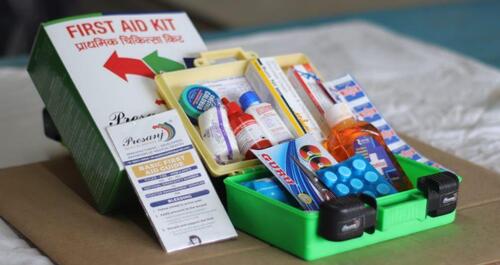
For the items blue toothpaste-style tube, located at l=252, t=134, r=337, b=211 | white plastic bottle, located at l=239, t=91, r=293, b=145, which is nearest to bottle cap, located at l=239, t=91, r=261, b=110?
white plastic bottle, located at l=239, t=91, r=293, b=145

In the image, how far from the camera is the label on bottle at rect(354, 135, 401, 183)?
41.3 inches

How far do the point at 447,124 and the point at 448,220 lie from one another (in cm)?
51

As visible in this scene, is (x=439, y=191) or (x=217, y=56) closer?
(x=439, y=191)

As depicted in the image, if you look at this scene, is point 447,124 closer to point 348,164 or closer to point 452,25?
point 348,164

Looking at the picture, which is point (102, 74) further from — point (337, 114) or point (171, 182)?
point (337, 114)

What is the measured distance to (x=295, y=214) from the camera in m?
0.91

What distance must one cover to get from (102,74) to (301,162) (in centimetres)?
31

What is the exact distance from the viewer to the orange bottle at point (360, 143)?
105cm

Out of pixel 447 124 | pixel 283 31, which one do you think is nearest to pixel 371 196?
pixel 447 124

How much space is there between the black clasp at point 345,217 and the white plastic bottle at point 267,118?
19 cm

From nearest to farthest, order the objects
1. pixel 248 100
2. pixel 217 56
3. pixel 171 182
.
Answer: pixel 171 182, pixel 248 100, pixel 217 56

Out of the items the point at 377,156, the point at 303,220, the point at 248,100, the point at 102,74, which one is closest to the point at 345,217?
the point at 303,220

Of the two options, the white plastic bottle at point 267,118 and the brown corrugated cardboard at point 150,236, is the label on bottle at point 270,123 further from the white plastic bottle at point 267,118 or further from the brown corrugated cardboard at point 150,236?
the brown corrugated cardboard at point 150,236

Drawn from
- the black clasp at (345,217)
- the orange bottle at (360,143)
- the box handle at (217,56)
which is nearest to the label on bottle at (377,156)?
the orange bottle at (360,143)
